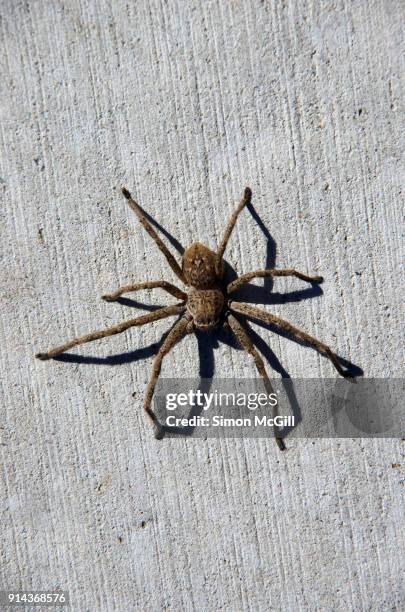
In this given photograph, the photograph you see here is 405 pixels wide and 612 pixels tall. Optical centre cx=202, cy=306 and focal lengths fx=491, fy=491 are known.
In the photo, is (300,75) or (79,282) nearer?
(300,75)

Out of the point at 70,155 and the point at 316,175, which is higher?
the point at 70,155

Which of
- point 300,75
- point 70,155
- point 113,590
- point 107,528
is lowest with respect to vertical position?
point 113,590

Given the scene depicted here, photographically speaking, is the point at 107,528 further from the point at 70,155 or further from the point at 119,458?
the point at 70,155

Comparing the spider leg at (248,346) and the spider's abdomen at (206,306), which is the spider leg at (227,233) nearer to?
the spider's abdomen at (206,306)

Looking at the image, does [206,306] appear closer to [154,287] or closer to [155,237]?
[154,287]

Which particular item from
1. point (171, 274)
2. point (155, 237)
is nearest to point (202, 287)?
point (171, 274)

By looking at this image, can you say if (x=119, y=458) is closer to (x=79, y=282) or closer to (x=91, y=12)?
(x=79, y=282)

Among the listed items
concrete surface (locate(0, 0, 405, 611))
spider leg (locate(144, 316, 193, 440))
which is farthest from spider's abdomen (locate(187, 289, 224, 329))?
concrete surface (locate(0, 0, 405, 611))

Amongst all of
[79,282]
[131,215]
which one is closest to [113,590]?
[79,282]

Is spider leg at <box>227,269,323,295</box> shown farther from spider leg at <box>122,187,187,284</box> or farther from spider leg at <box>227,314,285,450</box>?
spider leg at <box>122,187,187,284</box>
